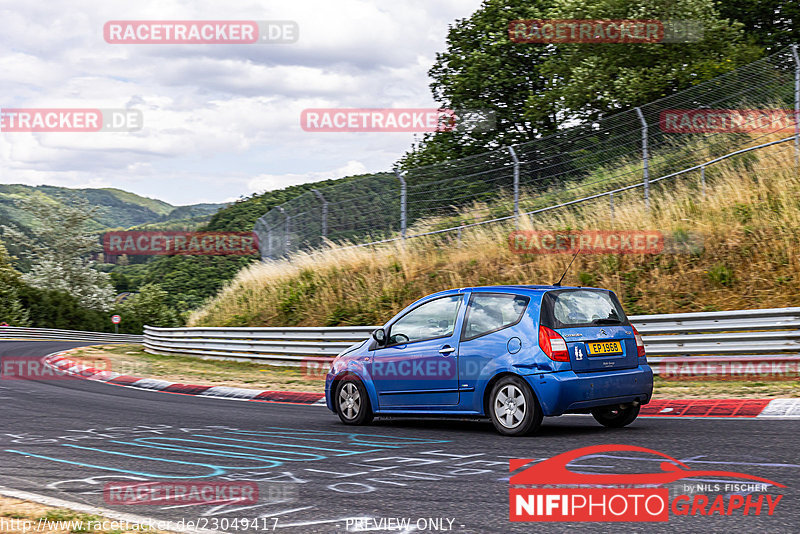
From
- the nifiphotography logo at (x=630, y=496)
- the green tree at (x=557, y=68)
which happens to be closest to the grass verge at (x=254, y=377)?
the nifiphotography logo at (x=630, y=496)

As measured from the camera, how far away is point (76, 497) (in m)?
5.65

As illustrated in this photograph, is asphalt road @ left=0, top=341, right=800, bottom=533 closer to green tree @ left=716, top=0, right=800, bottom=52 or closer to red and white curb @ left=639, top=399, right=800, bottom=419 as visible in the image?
red and white curb @ left=639, top=399, right=800, bottom=419

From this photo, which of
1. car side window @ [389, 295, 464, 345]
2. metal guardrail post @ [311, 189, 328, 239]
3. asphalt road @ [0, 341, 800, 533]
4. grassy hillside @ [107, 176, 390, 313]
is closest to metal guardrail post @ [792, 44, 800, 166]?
asphalt road @ [0, 341, 800, 533]

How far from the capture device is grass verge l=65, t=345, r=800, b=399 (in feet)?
34.6

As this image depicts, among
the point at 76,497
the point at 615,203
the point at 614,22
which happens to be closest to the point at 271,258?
the point at 615,203

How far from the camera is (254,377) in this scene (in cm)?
1698

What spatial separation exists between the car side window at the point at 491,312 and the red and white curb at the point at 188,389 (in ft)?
15.6

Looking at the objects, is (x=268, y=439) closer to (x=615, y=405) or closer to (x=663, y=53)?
(x=615, y=405)

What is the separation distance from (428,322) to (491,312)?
0.89 m

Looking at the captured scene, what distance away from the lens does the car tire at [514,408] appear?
313 inches

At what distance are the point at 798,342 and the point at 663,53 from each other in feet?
62.1

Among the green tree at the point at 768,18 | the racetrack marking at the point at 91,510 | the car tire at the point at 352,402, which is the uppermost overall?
the green tree at the point at 768,18

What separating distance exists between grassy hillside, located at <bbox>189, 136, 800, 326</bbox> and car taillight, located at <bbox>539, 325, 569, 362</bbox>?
7020 millimetres

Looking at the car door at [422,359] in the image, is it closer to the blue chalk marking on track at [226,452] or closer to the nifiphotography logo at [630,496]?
the blue chalk marking on track at [226,452]
